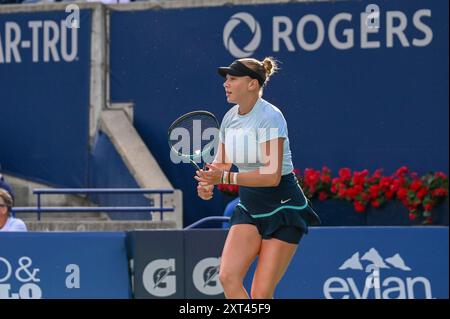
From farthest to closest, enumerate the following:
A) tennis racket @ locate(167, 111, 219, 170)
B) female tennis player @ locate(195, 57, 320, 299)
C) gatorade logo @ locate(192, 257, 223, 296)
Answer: gatorade logo @ locate(192, 257, 223, 296) < tennis racket @ locate(167, 111, 219, 170) < female tennis player @ locate(195, 57, 320, 299)

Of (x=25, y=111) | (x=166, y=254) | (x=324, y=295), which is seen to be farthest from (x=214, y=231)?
(x=25, y=111)

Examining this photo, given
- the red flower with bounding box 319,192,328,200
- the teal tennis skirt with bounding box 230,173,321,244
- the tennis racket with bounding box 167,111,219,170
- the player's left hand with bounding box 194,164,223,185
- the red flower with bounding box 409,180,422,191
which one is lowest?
the red flower with bounding box 319,192,328,200

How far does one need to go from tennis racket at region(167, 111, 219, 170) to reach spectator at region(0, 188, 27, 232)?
3.15 metres

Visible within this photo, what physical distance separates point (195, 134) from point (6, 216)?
11.3 feet

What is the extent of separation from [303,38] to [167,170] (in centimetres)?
246

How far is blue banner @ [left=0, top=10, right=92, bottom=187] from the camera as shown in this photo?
14906mm

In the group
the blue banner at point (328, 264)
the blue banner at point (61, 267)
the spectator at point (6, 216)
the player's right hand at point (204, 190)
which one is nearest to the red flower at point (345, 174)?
the blue banner at point (328, 264)

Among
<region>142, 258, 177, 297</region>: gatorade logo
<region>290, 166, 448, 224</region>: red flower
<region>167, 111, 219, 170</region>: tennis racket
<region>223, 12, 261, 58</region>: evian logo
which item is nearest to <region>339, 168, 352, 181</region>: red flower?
<region>290, 166, 448, 224</region>: red flower

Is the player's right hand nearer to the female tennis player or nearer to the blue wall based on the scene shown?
the female tennis player

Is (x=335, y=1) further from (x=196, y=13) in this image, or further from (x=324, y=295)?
(x=324, y=295)

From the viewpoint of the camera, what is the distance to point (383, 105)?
14.1m

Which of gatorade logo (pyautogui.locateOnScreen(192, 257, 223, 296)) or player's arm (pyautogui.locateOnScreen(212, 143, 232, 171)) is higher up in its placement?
player's arm (pyautogui.locateOnScreen(212, 143, 232, 171))

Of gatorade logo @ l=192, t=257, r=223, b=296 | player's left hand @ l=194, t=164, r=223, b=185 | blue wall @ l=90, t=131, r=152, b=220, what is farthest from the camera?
blue wall @ l=90, t=131, r=152, b=220

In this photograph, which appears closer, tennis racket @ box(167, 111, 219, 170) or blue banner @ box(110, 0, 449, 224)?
tennis racket @ box(167, 111, 219, 170)
